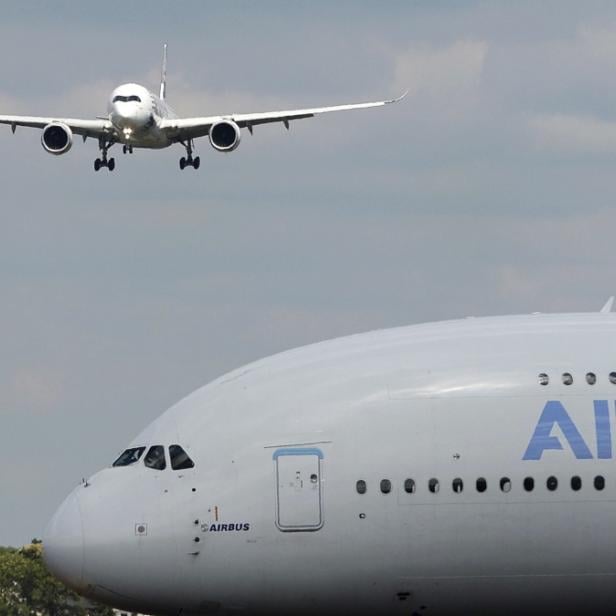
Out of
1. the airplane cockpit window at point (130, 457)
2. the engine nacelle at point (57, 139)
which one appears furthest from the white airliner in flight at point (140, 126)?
the airplane cockpit window at point (130, 457)

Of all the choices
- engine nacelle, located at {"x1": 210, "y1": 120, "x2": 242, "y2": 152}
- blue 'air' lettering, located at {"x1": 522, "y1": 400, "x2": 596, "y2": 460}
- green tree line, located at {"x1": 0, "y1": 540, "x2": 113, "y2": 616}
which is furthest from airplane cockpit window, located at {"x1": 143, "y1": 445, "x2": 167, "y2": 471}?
green tree line, located at {"x1": 0, "y1": 540, "x2": 113, "y2": 616}

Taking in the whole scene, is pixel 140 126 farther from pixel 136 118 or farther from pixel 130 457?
pixel 130 457

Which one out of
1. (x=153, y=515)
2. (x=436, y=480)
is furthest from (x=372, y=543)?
(x=153, y=515)

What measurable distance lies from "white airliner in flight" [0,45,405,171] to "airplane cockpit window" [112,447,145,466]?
6969 cm

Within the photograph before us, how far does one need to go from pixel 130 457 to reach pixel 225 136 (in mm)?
70923

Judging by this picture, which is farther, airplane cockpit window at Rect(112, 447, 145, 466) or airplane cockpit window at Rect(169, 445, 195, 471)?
airplane cockpit window at Rect(112, 447, 145, 466)

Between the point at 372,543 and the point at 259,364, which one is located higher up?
the point at 259,364

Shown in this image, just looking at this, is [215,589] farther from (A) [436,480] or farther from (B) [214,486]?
(A) [436,480]

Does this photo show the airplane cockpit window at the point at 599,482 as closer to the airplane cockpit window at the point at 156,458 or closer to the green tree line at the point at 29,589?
the airplane cockpit window at the point at 156,458

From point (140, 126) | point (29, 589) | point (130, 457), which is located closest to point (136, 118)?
point (140, 126)

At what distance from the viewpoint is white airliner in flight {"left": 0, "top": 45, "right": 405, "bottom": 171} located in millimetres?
→ 93500

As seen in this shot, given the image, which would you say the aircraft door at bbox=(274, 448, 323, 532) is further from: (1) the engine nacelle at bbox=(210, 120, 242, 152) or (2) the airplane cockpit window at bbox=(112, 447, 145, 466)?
(1) the engine nacelle at bbox=(210, 120, 242, 152)

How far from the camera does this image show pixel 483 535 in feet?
73.9

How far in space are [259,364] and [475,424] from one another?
2.80 meters
